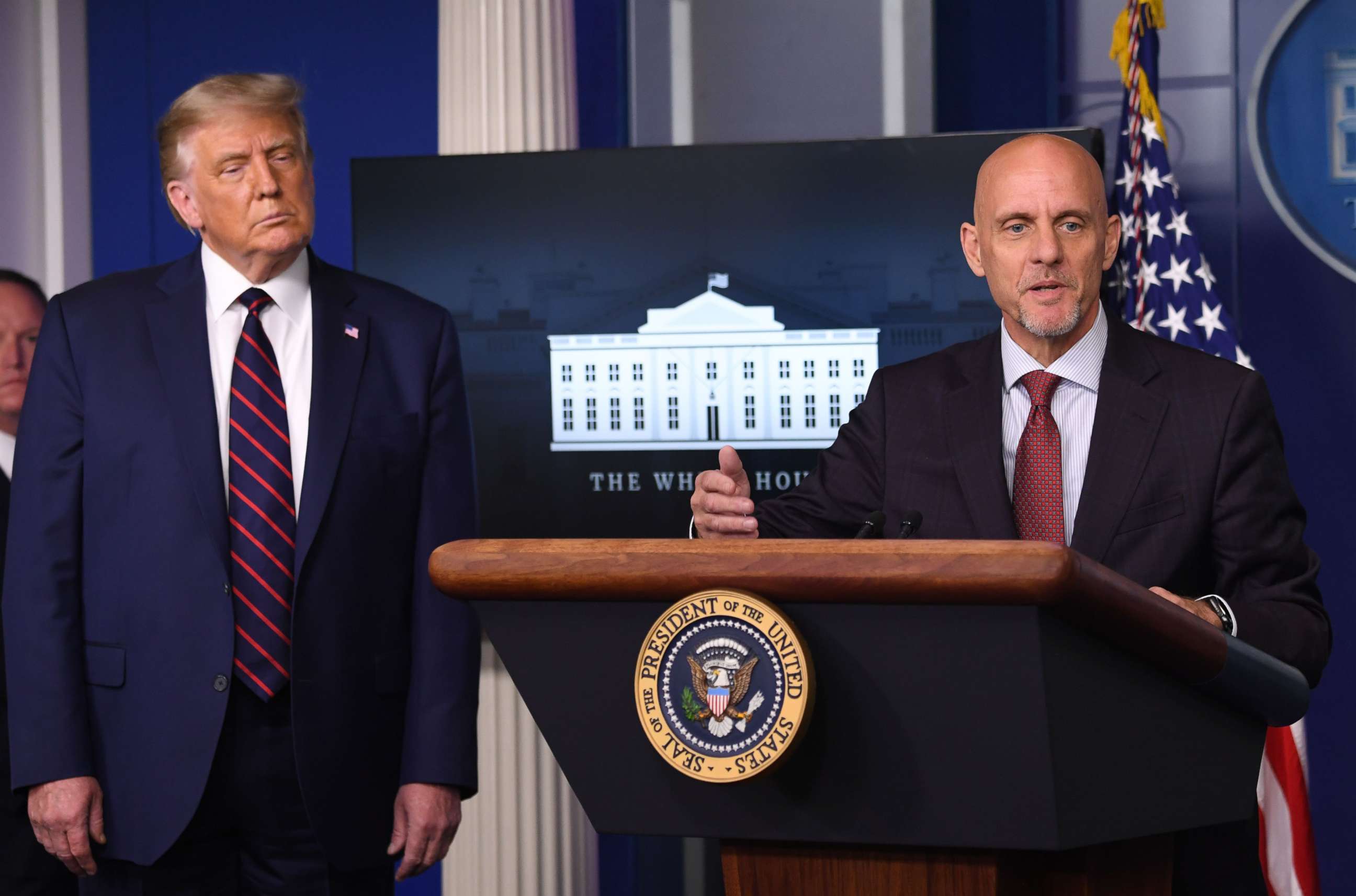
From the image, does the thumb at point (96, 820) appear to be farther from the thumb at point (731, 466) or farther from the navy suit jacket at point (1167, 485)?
the navy suit jacket at point (1167, 485)

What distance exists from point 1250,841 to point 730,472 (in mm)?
697

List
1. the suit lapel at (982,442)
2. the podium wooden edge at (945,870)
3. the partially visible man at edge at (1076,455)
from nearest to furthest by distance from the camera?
the podium wooden edge at (945,870) < the partially visible man at edge at (1076,455) < the suit lapel at (982,442)

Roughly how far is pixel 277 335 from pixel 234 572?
352mm

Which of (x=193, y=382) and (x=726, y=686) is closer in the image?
(x=726, y=686)

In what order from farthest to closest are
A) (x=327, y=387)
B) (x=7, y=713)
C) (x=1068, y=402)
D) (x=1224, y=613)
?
1. (x=7, y=713)
2. (x=327, y=387)
3. (x=1068, y=402)
4. (x=1224, y=613)

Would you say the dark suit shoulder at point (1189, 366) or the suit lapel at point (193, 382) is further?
the suit lapel at point (193, 382)

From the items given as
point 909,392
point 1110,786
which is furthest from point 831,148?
point 1110,786

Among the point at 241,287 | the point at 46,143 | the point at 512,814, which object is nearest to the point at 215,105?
the point at 241,287

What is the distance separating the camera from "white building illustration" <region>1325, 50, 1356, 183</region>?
3.29 meters

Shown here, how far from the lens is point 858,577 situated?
94 centimetres

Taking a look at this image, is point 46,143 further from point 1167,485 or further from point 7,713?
point 1167,485

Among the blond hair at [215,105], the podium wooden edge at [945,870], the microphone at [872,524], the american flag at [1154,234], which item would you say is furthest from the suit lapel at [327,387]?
the american flag at [1154,234]

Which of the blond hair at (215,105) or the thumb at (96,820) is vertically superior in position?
the blond hair at (215,105)

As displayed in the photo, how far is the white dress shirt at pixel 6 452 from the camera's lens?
2695 mm
